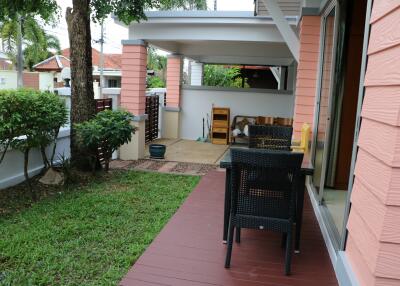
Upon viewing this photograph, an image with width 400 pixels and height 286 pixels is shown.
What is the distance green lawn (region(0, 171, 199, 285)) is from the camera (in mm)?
2832

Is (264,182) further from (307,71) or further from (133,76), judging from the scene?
(133,76)

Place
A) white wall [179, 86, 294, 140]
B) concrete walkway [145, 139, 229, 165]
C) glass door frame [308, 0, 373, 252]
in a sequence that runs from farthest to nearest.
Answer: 1. white wall [179, 86, 294, 140]
2. concrete walkway [145, 139, 229, 165]
3. glass door frame [308, 0, 373, 252]

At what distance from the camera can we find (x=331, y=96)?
418 cm

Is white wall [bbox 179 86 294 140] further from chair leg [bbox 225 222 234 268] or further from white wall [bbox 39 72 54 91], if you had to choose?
white wall [bbox 39 72 54 91]

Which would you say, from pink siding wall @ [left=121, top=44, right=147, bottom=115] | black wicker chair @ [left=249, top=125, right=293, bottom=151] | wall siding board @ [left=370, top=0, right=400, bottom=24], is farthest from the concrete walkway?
wall siding board @ [left=370, top=0, right=400, bottom=24]

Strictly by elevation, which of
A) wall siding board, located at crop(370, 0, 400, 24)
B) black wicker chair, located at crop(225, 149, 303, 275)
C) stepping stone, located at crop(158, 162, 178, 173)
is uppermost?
wall siding board, located at crop(370, 0, 400, 24)

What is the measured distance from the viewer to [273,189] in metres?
2.73

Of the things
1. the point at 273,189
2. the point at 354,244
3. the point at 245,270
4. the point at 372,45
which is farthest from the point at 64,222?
the point at 372,45

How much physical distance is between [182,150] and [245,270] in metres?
6.20

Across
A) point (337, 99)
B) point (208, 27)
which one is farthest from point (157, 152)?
point (337, 99)

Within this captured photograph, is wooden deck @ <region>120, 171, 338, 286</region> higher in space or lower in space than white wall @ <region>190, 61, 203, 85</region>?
lower

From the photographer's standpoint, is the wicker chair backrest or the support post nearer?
the wicker chair backrest

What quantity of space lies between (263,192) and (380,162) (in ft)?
3.57

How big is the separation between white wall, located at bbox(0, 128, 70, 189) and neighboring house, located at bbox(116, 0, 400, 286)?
5.95ft
